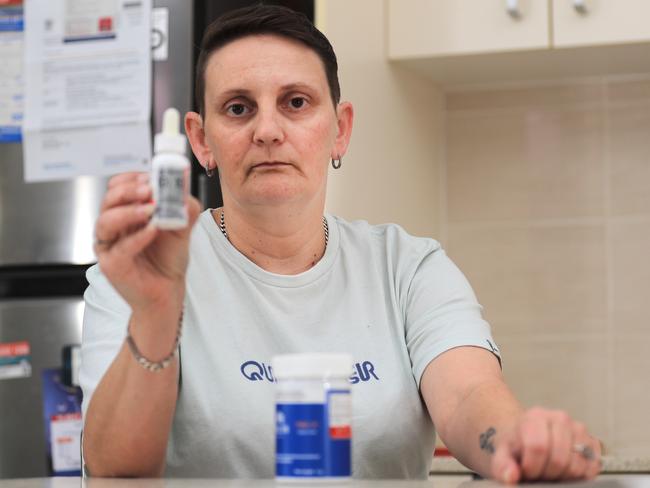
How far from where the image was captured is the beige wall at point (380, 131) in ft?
7.64

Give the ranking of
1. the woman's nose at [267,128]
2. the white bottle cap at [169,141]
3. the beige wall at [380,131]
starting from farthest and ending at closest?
the beige wall at [380,131]
the woman's nose at [267,128]
the white bottle cap at [169,141]

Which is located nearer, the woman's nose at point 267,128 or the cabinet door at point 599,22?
the woman's nose at point 267,128

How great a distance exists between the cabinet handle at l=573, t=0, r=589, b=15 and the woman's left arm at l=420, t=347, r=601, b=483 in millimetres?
1177

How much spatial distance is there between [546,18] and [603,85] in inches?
13.1

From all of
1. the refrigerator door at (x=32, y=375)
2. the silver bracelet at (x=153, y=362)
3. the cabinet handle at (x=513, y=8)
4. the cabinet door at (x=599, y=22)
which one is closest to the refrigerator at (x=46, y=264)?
the refrigerator door at (x=32, y=375)

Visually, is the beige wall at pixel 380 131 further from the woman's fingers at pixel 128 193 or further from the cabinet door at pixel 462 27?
the woman's fingers at pixel 128 193

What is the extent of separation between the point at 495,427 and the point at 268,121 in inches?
19.2

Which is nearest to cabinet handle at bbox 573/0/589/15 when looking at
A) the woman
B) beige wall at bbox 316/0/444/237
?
beige wall at bbox 316/0/444/237

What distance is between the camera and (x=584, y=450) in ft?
3.41

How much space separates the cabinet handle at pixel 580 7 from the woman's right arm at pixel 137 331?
1459mm

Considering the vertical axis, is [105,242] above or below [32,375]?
above

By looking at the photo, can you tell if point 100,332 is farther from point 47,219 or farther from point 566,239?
point 566,239

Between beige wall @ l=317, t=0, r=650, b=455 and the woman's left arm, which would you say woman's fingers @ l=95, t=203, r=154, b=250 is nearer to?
the woman's left arm

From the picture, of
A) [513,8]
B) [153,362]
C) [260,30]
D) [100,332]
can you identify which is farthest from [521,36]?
[153,362]
